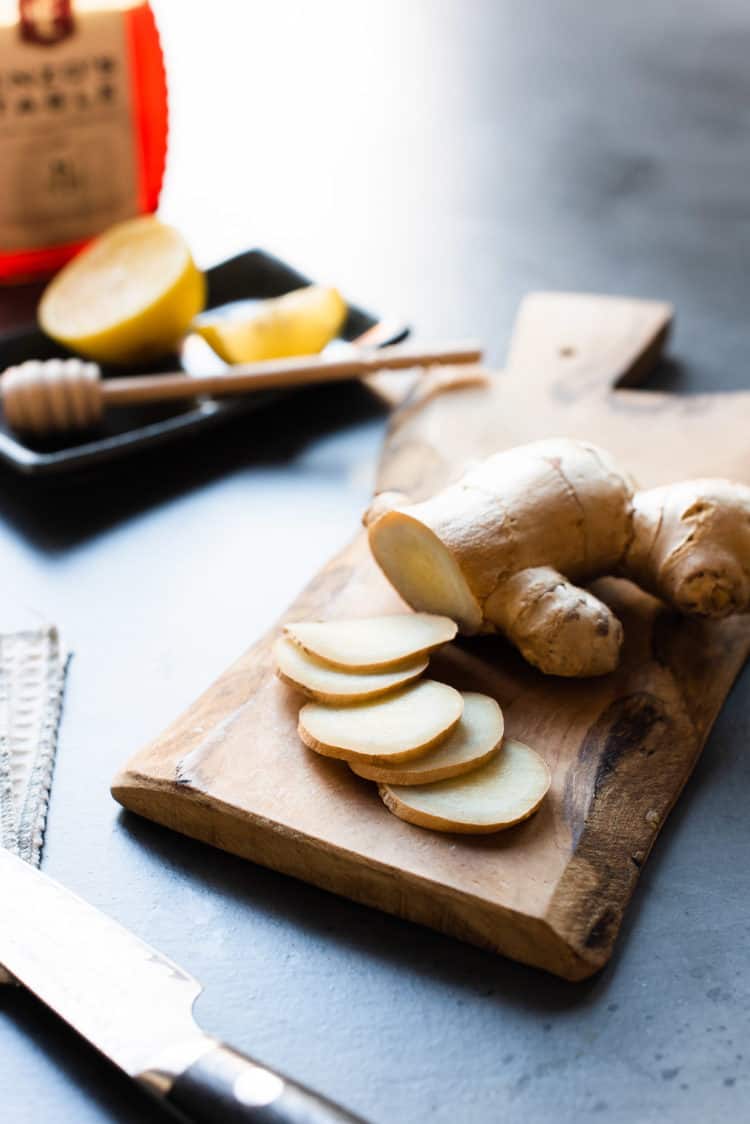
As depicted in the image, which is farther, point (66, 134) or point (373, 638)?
point (66, 134)

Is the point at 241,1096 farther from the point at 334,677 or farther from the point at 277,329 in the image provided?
the point at 277,329

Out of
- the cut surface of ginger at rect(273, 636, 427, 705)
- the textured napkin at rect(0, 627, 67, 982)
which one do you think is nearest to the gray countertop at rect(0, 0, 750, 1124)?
the textured napkin at rect(0, 627, 67, 982)

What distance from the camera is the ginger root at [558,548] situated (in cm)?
102

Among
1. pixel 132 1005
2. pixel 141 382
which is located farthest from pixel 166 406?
pixel 132 1005

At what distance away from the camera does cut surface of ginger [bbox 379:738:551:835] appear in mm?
879

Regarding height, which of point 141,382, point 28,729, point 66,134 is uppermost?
point 66,134

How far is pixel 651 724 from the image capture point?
100cm

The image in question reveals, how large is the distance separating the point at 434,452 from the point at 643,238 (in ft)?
2.26

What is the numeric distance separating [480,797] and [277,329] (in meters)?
0.74

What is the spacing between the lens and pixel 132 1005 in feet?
2.56

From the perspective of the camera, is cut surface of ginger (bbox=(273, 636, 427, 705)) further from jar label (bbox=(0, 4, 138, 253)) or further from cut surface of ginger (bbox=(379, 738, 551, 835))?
jar label (bbox=(0, 4, 138, 253))

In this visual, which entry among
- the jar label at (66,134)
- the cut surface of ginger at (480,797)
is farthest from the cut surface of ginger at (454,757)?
the jar label at (66,134)

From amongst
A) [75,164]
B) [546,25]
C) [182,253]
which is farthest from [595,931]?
[546,25]

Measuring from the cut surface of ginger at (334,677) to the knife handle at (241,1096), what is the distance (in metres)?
0.29
